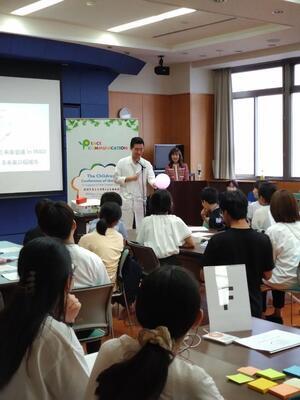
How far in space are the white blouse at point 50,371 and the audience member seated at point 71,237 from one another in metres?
1.50

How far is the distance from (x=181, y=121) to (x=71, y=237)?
26.3 ft

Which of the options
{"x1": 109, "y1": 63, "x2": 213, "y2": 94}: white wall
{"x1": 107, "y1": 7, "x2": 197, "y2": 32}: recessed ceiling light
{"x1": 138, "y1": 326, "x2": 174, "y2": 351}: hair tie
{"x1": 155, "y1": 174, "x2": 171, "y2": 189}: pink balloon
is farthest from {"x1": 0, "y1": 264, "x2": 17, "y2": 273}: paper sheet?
{"x1": 109, "y1": 63, "x2": 213, "y2": 94}: white wall

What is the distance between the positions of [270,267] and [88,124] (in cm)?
578

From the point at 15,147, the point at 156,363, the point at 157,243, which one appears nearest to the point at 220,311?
the point at 156,363

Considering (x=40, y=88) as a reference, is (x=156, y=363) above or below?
below

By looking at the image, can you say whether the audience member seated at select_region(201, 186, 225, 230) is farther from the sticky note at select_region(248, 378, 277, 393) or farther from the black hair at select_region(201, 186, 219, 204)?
the sticky note at select_region(248, 378, 277, 393)

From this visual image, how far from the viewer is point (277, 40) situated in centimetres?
876

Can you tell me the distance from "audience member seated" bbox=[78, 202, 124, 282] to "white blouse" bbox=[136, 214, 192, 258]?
318 millimetres

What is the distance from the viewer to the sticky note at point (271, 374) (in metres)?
1.91

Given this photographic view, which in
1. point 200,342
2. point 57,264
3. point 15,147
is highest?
point 15,147

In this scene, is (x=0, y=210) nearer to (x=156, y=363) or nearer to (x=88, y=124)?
(x=88, y=124)

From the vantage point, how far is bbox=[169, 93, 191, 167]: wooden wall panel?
10922 mm

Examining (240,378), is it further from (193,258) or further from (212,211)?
(212,211)

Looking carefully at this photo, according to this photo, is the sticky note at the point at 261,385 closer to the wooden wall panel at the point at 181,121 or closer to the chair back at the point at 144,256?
the chair back at the point at 144,256
